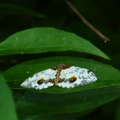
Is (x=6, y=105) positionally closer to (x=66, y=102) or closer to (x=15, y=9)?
(x=66, y=102)

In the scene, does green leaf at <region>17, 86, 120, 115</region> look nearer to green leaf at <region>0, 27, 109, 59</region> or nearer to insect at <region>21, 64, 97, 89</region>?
insect at <region>21, 64, 97, 89</region>

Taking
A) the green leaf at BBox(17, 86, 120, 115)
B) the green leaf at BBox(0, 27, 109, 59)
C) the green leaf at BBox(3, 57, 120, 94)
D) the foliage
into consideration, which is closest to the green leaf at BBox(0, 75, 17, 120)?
the foliage

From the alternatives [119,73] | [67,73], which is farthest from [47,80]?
[119,73]

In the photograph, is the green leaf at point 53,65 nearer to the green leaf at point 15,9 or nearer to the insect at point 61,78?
the insect at point 61,78

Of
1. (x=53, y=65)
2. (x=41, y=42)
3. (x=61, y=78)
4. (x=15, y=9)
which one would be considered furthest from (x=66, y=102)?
(x=15, y=9)

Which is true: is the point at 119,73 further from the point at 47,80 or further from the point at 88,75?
the point at 47,80

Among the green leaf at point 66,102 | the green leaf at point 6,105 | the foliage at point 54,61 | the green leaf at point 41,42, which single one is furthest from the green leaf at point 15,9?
the green leaf at point 6,105
